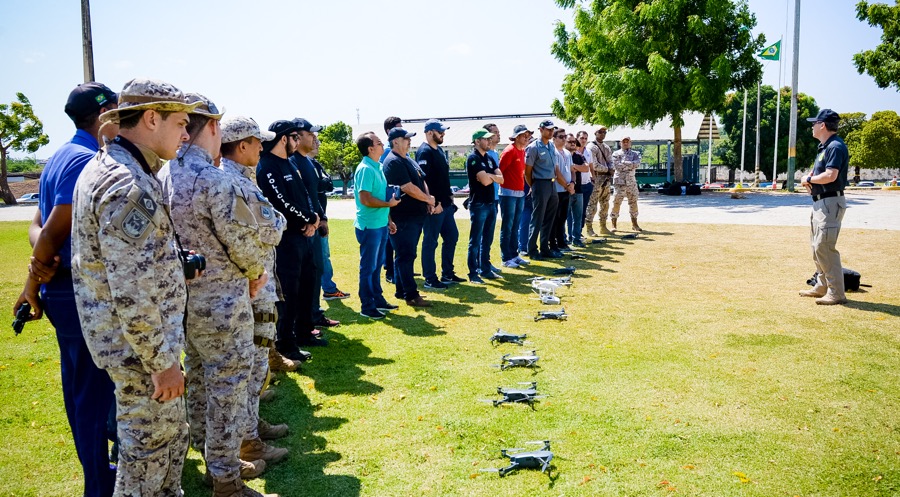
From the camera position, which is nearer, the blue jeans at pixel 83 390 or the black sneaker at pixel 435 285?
the blue jeans at pixel 83 390

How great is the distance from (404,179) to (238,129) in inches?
149

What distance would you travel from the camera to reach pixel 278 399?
16.4ft

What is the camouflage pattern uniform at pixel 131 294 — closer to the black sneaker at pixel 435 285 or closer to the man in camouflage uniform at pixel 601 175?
the black sneaker at pixel 435 285

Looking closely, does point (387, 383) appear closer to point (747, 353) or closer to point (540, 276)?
point (747, 353)

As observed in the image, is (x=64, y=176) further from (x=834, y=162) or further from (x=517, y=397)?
(x=834, y=162)

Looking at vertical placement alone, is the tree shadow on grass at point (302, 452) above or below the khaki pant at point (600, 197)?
below

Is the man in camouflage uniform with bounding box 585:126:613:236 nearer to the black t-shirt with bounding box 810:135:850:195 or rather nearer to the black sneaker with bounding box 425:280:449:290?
the black sneaker with bounding box 425:280:449:290

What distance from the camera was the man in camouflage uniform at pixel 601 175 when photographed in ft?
45.9

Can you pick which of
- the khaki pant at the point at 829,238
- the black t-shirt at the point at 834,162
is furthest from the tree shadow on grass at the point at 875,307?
the black t-shirt at the point at 834,162

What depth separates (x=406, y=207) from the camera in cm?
814

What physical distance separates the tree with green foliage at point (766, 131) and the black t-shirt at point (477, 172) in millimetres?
37355

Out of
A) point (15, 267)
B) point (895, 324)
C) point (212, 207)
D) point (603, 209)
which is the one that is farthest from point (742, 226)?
Result: point (15, 267)

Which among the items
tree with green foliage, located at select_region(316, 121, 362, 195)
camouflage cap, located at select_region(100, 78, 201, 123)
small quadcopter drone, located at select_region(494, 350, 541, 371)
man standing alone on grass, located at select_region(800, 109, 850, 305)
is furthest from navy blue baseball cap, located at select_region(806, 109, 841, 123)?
tree with green foliage, located at select_region(316, 121, 362, 195)

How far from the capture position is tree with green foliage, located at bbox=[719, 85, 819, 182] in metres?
42.8
